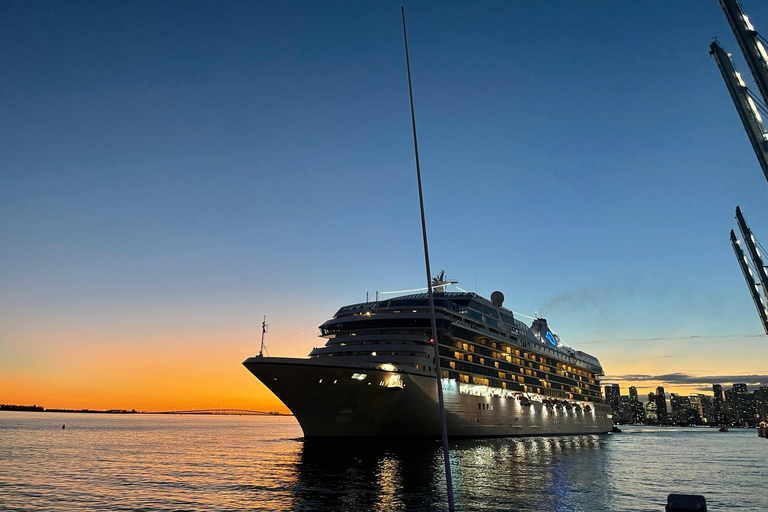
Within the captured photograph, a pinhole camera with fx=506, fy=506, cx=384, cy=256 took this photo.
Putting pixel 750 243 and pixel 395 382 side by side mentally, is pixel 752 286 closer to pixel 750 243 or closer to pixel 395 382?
pixel 750 243

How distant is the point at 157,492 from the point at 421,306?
37.1 metres

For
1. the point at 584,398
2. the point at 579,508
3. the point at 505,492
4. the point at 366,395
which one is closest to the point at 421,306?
the point at 366,395

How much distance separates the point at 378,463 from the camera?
A: 39312 millimetres

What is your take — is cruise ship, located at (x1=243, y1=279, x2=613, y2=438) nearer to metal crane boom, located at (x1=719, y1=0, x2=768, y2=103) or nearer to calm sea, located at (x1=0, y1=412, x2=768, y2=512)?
calm sea, located at (x1=0, y1=412, x2=768, y2=512)

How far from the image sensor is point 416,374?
52.4 metres

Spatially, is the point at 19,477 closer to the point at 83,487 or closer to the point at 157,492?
the point at 83,487

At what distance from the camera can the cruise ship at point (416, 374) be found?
50188 millimetres

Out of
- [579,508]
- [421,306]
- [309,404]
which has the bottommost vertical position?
[579,508]

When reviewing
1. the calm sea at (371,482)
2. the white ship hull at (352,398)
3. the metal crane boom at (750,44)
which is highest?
the metal crane boom at (750,44)

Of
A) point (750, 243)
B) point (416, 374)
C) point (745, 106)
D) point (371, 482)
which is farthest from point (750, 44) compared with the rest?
point (750, 243)

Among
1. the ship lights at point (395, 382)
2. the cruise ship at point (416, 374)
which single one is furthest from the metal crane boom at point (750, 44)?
the cruise ship at point (416, 374)

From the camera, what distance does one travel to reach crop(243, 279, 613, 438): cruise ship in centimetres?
5019

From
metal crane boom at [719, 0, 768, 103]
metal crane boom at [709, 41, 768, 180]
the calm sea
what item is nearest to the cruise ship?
the calm sea

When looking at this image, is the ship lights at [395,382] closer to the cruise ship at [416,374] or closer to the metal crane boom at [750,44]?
the cruise ship at [416,374]
